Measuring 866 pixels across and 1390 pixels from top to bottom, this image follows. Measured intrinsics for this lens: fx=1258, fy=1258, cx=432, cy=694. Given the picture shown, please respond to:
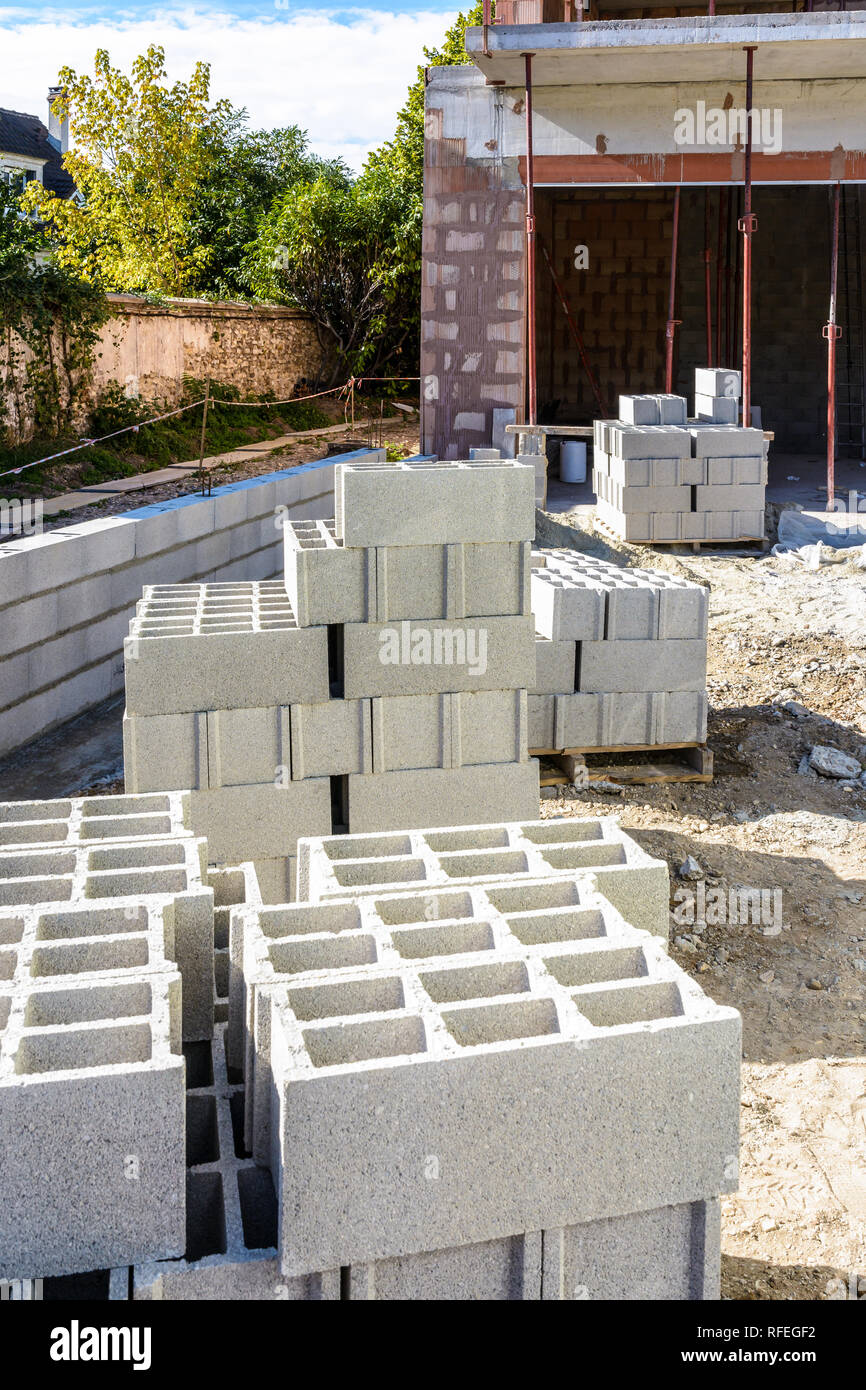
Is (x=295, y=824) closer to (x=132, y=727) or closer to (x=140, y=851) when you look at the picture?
(x=132, y=727)

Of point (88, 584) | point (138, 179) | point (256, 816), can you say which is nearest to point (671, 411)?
point (88, 584)

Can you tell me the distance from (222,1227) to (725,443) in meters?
11.9

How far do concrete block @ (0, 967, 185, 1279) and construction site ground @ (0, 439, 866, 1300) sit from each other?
2204 mm

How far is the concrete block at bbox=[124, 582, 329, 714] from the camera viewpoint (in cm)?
675

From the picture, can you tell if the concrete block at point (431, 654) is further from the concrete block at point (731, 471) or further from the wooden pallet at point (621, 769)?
the concrete block at point (731, 471)

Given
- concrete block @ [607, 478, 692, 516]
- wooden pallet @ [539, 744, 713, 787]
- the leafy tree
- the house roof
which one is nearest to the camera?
wooden pallet @ [539, 744, 713, 787]

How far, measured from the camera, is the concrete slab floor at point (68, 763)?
29.1 ft

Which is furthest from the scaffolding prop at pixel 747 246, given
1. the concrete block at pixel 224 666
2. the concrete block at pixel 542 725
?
the concrete block at pixel 224 666

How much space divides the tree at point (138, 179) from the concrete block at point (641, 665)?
72.5ft

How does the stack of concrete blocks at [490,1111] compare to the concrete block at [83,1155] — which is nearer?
the concrete block at [83,1155]

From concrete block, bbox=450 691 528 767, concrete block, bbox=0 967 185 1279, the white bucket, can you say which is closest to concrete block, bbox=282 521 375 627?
concrete block, bbox=450 691 528 767

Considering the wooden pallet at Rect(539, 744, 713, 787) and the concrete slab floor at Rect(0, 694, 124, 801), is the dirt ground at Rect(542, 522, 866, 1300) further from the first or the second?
the concrete slab floor at Rect(0, 694, 124, 801)
